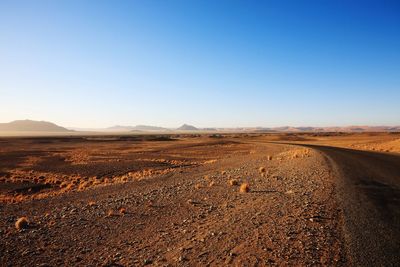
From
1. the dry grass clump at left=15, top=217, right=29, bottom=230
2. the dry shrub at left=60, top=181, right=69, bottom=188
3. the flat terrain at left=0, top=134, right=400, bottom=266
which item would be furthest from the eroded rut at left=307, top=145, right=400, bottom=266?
the dry shrub at left=60, top=181, right=69, bottom=188

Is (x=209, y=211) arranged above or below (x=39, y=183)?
above

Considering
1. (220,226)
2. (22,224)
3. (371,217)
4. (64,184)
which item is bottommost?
(64,184)

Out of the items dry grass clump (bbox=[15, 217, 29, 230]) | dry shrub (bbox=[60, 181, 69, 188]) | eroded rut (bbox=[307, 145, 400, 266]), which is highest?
eroded rut (bbox=[307, 145, 400, 266])

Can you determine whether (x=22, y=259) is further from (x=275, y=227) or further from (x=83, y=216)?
(x=275, y=227)

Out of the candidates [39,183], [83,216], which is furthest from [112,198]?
[39,183]

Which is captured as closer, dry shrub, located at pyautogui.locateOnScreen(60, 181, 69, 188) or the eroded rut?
the eroded rut

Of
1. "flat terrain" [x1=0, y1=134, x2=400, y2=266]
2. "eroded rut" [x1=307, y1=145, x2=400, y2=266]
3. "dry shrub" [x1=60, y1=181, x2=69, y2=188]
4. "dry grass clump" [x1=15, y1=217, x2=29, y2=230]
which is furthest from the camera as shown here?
"dry shrub" [x1=60, y1=181, x2=69, y2=188]

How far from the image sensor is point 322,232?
8.23 metres

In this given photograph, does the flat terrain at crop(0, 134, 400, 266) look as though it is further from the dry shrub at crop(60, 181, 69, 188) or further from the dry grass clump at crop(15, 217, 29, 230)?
the dry shrub at crop(60, 181, 69, 188)

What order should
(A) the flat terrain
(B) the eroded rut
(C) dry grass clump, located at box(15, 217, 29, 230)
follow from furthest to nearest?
(C) dry grass clump, located at box(15, 217, 29, 230), (A) the flat terrain, (B) the eroded rut

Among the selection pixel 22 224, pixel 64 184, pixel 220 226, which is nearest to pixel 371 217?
pixel 220 226

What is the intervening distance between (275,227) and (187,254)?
3007 mm

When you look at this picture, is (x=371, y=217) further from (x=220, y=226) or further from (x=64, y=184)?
(x=64, y=184)

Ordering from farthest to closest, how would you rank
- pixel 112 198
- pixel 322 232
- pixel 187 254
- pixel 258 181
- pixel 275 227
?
1. pixel 258 181
2. pixel 112 198
3. pixel 275 227
4. pixel 322 232
5. pixel 187 254
